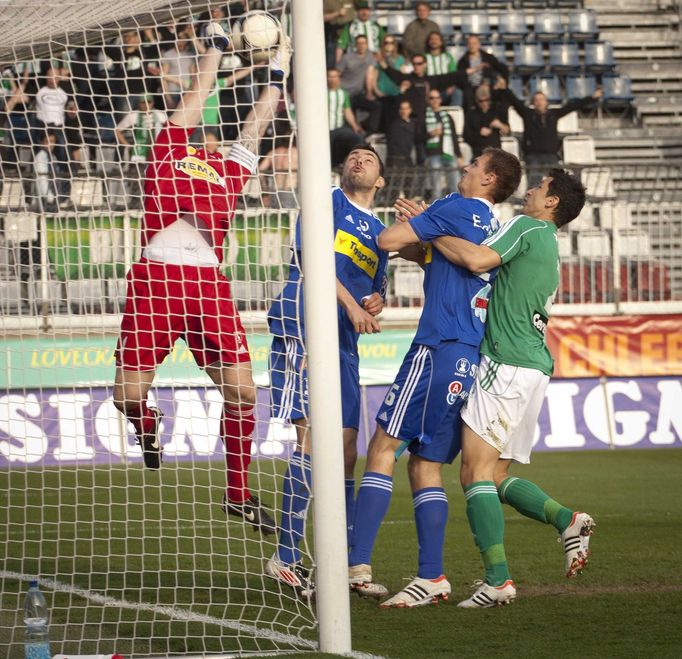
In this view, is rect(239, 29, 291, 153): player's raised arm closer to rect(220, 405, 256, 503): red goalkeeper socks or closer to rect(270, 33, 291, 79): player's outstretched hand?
rect(270, 33, 291, 79): player's outstretched hand

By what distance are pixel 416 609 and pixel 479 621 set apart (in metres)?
0.41

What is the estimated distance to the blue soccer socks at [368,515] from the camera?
595 cm

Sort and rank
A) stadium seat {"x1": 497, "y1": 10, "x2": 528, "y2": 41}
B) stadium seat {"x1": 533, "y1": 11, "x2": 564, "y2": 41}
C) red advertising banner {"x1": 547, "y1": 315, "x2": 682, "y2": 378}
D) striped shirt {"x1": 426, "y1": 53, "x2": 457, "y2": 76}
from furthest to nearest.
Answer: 1. stadium seat {"x1": 533, "y1": 11, "x2": 564, "y2": 41}
2. stadium seat {"x1": 497, "y1": 10, "x2": 528, "y2": 41}
3. striped shirt {"x1": 426, "y1": 53, "x2": 457, "y2": 76}
4. red advertising banner {"x1": 547, "y1": 315, "x2": 682, "y2": 378}

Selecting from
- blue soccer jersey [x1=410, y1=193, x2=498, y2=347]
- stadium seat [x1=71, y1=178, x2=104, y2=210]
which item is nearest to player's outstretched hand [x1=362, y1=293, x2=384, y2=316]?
blue soccer jersey [x1=410, y1=193, x2=498, y2=347]

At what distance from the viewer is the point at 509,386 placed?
592 cm

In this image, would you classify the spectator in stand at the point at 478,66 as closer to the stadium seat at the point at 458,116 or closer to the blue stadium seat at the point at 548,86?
the stadium seat at the point at 458,116

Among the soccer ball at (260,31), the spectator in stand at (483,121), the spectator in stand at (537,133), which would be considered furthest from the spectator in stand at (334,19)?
the soccer ball at (260,31)

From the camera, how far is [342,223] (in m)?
6.50

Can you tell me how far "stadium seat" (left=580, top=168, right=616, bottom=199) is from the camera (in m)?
17.6

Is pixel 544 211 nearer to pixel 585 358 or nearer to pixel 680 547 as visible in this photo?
pixel 680 547

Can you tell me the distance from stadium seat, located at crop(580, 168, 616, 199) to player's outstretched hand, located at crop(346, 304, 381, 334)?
464 inches

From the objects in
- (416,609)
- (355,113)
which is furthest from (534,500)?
(355,113)

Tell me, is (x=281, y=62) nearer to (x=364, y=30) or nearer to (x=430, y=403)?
(x=430, y=403)

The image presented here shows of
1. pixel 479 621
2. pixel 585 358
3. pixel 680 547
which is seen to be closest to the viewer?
pixel 479 621
